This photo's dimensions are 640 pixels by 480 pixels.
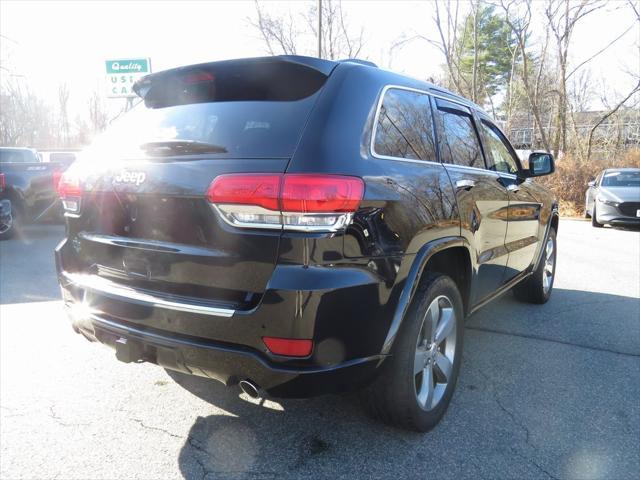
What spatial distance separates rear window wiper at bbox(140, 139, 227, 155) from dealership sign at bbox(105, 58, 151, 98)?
11.7m

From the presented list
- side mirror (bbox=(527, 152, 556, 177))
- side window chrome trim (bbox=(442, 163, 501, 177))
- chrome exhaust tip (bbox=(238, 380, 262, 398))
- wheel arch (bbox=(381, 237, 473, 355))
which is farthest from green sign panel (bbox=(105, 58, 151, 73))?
→ chrome exhaust tip (bbox=(238, 380, 262, 398))

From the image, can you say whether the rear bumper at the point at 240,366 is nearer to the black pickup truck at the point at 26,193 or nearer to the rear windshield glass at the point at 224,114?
the rear windshield glass at the point at 224,114

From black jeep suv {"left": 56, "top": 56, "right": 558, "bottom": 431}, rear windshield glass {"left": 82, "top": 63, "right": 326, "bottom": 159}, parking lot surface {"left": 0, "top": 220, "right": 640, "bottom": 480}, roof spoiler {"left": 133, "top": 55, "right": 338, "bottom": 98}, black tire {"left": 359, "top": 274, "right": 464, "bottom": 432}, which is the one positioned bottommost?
parking lot surface {"left": 0, "top": 220, "right": 640, "bottom": 480}

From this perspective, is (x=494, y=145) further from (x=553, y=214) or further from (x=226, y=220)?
(x=226, y=220)

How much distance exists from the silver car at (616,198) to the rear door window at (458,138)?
32.4 feet

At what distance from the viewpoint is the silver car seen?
1121cm

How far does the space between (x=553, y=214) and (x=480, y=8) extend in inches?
748

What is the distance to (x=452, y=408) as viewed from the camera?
2.81 metres

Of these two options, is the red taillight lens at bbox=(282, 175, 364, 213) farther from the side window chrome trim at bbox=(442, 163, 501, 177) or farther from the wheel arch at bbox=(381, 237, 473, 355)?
the side window chrome trim at bbox=(442, 163, 501, 177)

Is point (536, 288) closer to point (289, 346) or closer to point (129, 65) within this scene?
point (289, 346)

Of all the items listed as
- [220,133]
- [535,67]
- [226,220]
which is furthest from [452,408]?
[535,67]

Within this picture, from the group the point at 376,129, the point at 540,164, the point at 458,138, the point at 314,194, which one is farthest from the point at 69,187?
the point at 540,164

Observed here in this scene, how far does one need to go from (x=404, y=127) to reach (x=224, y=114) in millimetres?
908

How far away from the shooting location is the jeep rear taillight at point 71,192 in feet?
8.34
